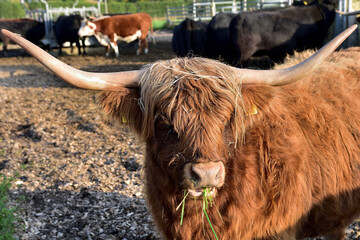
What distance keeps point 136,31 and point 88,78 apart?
48.8 ft

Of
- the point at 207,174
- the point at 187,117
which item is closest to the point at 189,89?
the point at 187,117

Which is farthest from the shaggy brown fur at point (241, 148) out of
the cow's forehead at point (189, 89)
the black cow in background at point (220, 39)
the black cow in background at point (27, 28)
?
the black cow in background at point (27, 28)

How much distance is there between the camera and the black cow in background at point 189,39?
10.7 metres

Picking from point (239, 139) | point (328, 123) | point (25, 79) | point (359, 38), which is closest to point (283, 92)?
point (328, 123)

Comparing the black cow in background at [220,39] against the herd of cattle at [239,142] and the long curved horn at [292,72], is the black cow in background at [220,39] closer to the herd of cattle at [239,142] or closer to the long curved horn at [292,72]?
the herd of cattle at [239,142]

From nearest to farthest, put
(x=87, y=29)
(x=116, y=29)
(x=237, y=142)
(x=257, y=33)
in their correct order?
(x=237, y=142)
(x=257, y=33)
(x=87, y=29)
(x=116, y=29)

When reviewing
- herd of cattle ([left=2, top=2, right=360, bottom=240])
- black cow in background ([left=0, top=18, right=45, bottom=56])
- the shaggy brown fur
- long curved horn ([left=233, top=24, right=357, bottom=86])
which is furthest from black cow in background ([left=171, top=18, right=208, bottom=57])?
black cow in background ([left=0, top=18, right=45, bottom=56])

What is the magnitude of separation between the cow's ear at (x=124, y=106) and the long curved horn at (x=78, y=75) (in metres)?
0.05

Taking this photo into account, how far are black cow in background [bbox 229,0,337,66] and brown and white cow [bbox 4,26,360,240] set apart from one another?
686 cm

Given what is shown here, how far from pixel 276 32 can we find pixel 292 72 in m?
7.63

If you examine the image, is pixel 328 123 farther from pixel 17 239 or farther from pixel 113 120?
pixel 17 239

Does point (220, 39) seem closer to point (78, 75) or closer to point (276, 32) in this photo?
point (276, 32)

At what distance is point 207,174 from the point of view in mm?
1875

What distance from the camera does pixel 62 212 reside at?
3748 mm
